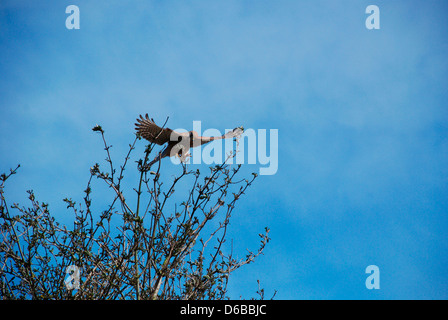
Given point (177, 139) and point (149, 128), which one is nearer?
point (177, 139)

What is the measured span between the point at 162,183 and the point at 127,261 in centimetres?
81

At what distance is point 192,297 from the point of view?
3439 mm

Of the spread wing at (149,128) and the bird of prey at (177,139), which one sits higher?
the spread wing at (149,128)

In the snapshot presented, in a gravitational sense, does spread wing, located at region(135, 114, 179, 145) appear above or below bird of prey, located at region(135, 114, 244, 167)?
above

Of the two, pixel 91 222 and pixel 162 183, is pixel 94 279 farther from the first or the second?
pixel 162 183

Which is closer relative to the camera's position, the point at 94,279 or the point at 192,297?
the point at 192,297

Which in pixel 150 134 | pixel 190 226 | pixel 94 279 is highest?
pixel 150 134
